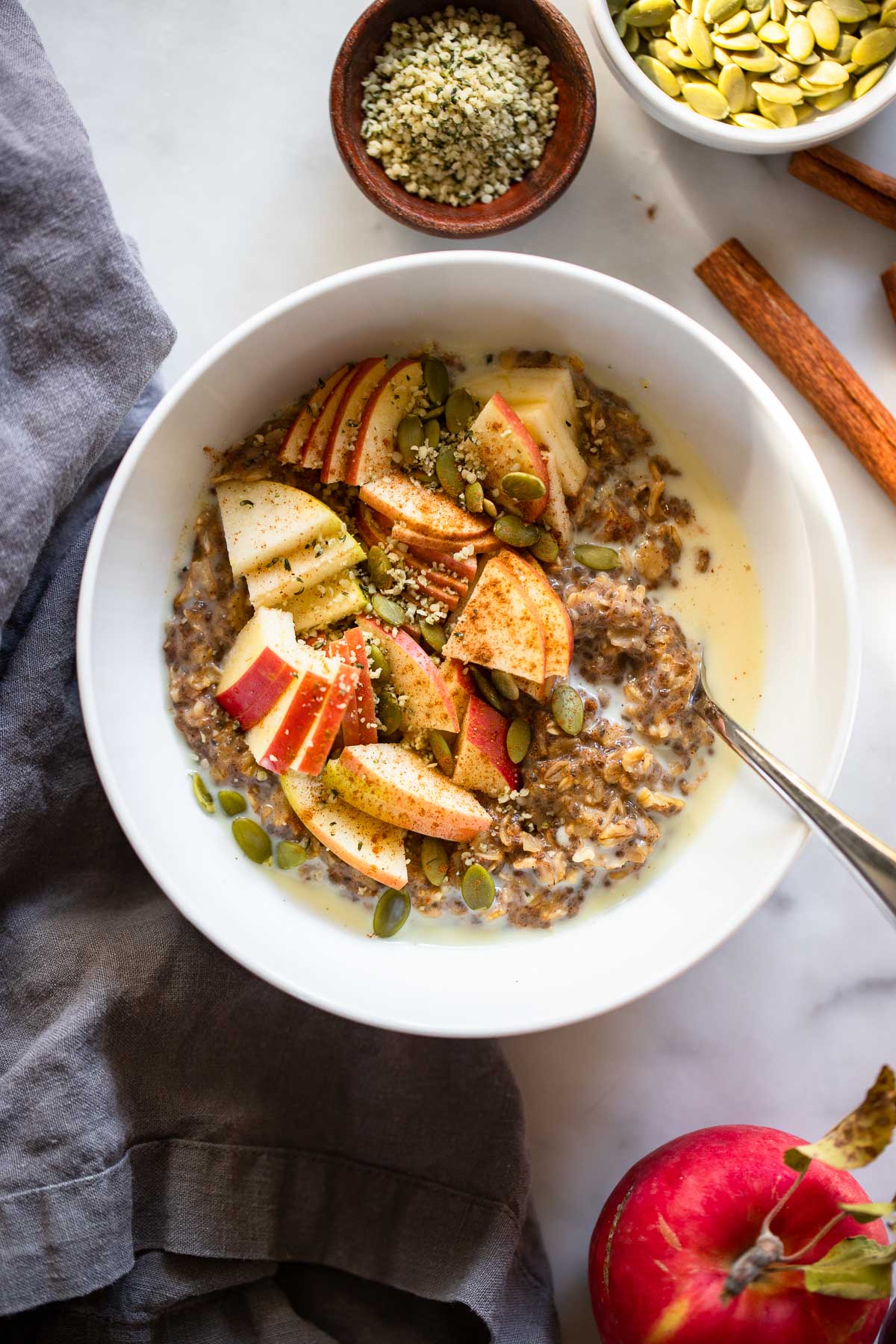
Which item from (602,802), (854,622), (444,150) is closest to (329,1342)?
(602,802)

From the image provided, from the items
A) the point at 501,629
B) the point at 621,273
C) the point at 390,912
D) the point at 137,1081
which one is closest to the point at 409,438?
the point at 501,629

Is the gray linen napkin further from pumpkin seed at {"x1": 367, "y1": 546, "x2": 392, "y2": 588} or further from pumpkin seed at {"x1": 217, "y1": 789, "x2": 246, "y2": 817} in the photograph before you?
pumpkin seed at {"x1": 367, "y1": 546, "x2": 392, "y2": 588}

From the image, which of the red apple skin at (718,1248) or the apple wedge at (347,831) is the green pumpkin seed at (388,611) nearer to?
the apple wedge at (347,831)

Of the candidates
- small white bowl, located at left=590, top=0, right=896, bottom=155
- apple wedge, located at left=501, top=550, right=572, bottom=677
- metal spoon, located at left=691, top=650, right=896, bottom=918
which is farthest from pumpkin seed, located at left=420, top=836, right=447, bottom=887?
small white bowl, located at left=590, top=0, right=896, bottom=155

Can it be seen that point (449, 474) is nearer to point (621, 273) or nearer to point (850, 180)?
point (621, 273)

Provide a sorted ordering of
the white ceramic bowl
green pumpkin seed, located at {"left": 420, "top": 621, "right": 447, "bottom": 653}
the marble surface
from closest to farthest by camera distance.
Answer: the white ceramic bowl < green pumpkin seed, located at {"left": 420, "top": 621, "right": 447, "bottom": 653} < the marble surface
